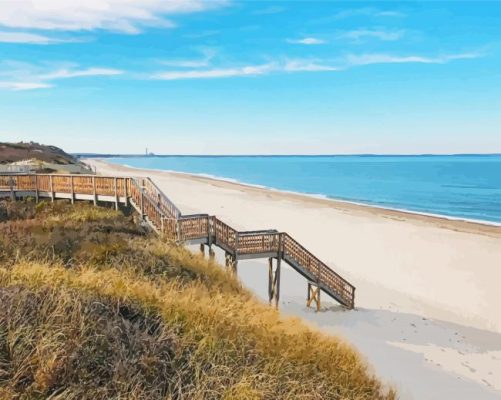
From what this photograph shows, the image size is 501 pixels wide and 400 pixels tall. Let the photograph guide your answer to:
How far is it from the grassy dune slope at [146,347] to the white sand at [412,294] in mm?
4758

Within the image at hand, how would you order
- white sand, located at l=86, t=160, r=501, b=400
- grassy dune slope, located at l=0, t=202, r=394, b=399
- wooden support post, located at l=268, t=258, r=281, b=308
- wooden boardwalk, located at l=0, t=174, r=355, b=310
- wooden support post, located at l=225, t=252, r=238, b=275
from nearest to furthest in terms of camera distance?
grassy dune slope, located at l=0, t=202, r=394, b=399, white sand, located at l=86, t=160, r=501, b=400, wooden support post, located at l=225, t=252, r=238, b=275, wooden boardwalk, located at l=0, t=174, r=355, b=310, wooden support post, located at l=268, t=258, r=281, b=308

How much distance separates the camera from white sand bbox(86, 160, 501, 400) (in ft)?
36.9

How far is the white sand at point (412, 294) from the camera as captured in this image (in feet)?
36.9

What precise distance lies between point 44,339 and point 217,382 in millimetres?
1970

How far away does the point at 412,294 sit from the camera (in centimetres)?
1905

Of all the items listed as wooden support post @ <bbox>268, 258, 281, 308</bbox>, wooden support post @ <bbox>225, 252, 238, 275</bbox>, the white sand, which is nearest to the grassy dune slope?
the white sand

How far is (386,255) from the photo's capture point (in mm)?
26125

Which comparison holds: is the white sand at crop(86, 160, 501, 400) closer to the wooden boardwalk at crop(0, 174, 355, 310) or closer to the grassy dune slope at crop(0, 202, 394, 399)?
the wooden boardwalk at crop(0, 174, 355, 310)

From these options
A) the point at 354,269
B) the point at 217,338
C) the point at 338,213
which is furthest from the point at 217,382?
the point at 338,213

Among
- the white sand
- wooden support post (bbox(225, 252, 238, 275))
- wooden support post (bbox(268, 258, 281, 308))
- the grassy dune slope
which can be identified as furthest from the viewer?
wooden support post (bbox(268, 258, 281, 308))

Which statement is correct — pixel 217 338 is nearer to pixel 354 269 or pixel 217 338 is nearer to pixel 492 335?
pixel 492 335

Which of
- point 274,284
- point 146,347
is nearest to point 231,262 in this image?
point 274,284

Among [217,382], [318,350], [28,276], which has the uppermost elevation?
[28,276]

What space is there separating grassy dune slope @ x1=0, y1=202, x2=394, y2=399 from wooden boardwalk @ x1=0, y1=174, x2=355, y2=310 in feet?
20.7
